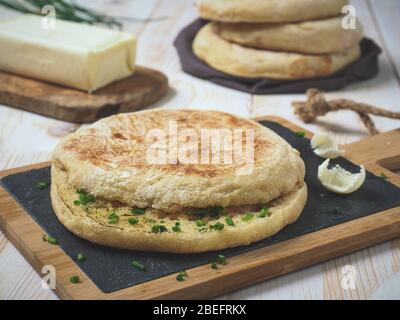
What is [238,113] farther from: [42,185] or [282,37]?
[42,185]

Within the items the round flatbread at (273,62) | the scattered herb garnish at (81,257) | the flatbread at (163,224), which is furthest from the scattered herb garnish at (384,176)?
the round flatbread at (273,62)

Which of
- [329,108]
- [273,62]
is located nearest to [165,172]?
[329,108]

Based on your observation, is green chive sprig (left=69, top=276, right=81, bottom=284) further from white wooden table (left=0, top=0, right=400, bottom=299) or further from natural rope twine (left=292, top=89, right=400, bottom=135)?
natural rope twine (left=292, top=89, right=400, bottom=135)

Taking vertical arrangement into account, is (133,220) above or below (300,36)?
above

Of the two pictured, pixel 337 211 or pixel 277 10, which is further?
pixel 277 10

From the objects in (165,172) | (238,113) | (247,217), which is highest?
(165,172)

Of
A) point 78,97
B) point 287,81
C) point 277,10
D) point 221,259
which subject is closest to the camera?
point 221,259

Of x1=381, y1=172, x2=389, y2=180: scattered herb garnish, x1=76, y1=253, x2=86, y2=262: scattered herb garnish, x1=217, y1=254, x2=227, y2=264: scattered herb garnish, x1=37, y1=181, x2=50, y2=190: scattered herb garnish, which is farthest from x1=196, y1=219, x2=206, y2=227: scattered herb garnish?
x1=381, y1=172, x2=389, y2=180: scattered herb garnish
